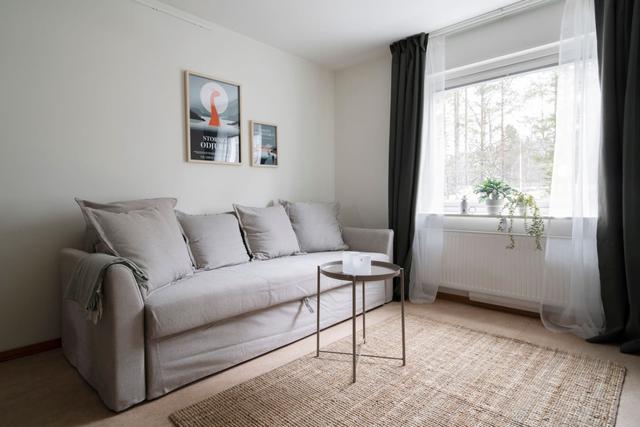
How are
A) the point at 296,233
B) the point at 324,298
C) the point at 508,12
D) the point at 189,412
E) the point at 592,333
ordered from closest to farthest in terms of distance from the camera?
the point at 189,412 < the point at 592,333 < the point at 324,298 < the point at 508,12 < the point at 296,233

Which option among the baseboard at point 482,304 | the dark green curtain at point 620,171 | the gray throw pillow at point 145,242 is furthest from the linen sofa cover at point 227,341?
the dark green curtain at point 620,171

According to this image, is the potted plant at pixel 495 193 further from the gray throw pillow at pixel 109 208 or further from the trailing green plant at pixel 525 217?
→ the gray throw pillow at pixel 109 208

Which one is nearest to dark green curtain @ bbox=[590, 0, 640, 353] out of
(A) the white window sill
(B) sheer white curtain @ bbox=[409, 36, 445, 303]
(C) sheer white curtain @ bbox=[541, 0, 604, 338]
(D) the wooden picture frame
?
(C) sheer white curtain @ bbox=[541, 0, 604, 338]

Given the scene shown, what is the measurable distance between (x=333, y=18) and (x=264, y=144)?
126 cm

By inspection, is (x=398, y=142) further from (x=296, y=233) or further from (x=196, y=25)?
(x=196, y=25)

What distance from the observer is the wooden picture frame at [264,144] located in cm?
342

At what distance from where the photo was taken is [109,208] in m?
2.24

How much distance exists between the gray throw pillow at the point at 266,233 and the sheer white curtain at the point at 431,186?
1.18 m

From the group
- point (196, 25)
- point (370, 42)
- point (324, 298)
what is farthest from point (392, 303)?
point (196, 25)

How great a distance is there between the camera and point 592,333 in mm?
2422

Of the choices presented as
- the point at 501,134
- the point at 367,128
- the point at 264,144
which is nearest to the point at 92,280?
the point at 264,144

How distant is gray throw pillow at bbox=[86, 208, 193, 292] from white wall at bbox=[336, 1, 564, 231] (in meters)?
2.28

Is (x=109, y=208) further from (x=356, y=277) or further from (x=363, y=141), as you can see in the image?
(x=363, y=141)

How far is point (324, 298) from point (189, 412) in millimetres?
1237
